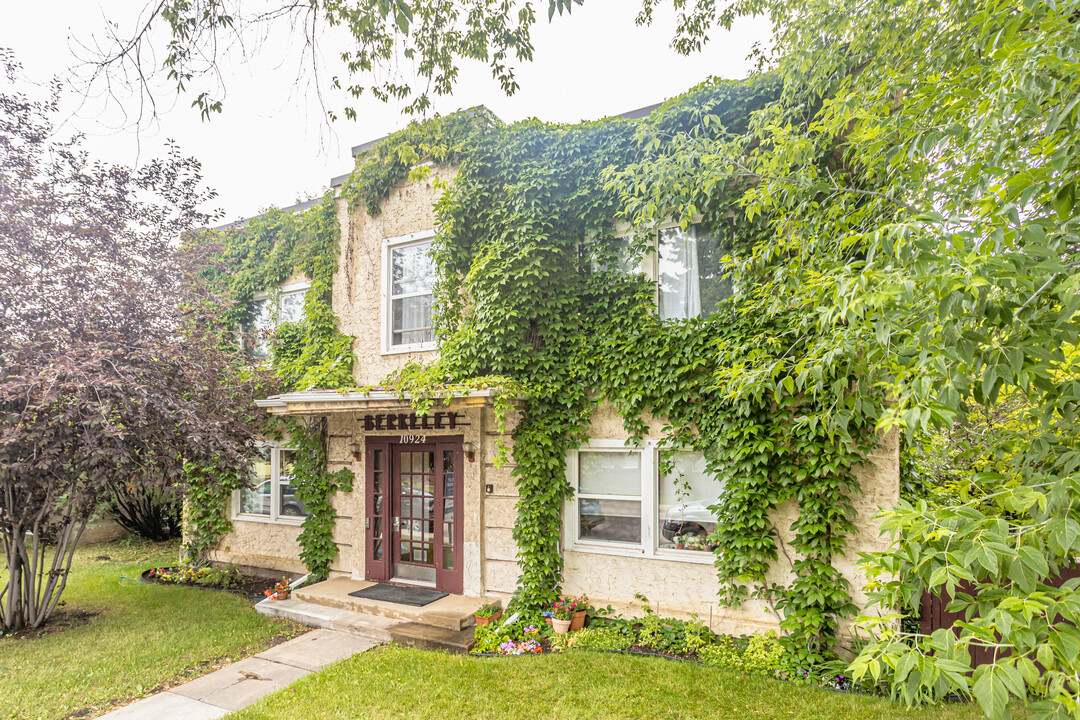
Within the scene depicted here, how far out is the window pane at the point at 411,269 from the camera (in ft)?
27.4

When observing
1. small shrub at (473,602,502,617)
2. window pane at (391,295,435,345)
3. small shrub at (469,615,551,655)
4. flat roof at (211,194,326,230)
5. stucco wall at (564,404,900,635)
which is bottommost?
small shrub at (469,615,551,655)

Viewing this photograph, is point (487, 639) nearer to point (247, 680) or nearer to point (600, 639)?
point (600, 639)

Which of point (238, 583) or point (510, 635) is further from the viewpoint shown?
point (238, 583)

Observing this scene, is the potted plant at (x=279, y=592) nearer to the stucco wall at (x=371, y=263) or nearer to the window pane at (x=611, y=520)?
the stucco wall at (x=371, y=263)

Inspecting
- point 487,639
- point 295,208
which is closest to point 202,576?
point 487,639

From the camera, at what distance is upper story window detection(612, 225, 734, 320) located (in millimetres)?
6707

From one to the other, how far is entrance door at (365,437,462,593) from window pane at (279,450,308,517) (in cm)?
188

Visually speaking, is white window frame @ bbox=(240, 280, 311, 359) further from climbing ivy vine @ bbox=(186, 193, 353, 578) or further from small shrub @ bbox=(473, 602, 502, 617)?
small shrub @ bbox=(473, 602, 502, 617)

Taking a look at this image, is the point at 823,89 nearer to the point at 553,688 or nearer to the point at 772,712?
the point at 772,712

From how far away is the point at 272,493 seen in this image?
9.74 m

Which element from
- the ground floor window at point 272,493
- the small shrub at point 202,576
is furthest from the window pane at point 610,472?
the small shrub at point 202,576

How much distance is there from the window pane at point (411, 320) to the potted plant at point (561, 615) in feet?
13.6

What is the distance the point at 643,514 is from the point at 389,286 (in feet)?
17.0

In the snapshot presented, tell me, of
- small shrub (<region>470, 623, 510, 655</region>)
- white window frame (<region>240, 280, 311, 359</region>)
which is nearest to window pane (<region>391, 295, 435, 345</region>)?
white window frame (<region>240, 280, 311, 359</region>)
